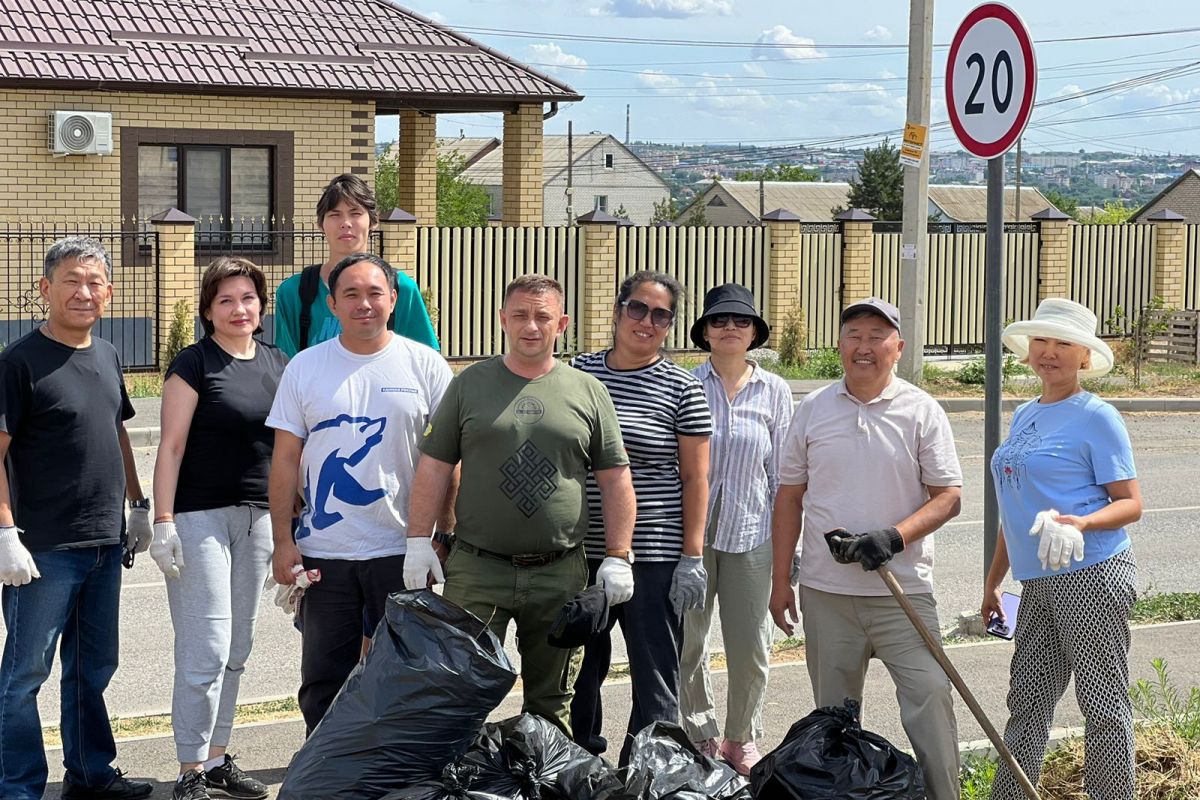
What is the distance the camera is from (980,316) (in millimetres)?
22391

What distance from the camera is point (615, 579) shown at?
15.5 ft

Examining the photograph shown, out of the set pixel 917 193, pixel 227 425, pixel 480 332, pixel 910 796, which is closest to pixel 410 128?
pixel 480 332

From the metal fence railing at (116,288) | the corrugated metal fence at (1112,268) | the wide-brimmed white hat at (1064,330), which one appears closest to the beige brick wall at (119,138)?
the metal fence railing at (116,288)

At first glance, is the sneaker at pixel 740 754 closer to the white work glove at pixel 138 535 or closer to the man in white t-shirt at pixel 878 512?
the man in white t-shirt at pixel 878 512

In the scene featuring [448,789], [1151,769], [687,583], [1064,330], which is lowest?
[1151,769]

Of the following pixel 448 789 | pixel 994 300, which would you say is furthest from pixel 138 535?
pixel 994 300

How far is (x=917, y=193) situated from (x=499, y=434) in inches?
440

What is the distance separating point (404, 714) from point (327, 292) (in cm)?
204

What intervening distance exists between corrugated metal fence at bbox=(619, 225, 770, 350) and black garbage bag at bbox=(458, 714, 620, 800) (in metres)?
16.3

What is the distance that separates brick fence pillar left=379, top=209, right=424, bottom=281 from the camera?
1877cm

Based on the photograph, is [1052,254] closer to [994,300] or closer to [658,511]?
[994,300]

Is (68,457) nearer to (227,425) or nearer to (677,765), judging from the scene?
(227,425)

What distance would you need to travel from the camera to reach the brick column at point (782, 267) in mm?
20922

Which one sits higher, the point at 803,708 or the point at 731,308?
the point at 731,308
